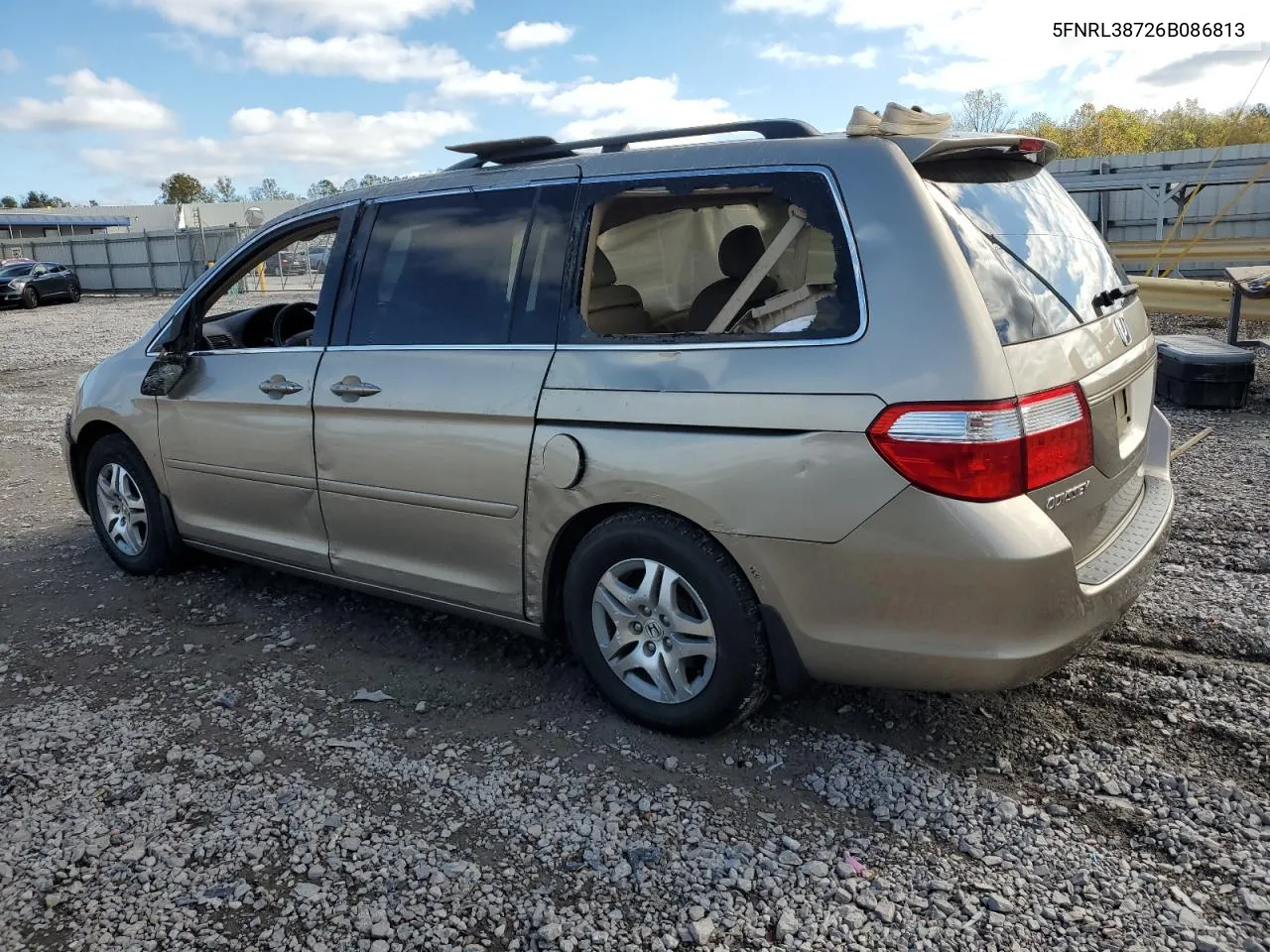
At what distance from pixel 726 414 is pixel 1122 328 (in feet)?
4.70

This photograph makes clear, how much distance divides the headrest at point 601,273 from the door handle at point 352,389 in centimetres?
95

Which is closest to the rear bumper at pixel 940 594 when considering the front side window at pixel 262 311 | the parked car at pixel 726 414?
the parked car at pixel 726 414

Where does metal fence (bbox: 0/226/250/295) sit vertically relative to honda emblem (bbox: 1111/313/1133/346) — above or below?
above

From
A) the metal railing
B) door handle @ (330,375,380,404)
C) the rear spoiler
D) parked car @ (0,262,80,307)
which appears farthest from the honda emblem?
parked car @ (0,262,80,307)

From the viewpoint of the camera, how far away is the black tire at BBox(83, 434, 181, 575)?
4.91 metres

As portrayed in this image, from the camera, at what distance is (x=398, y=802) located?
300 cm

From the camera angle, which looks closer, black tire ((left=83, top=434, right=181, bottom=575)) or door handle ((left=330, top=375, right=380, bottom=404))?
door handle ((left=330, top=375, right=380, bottom=404))

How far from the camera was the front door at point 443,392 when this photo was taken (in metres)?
3.42

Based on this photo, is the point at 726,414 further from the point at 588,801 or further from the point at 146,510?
the point at 146,510

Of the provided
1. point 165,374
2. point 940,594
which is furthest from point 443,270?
point 940,594

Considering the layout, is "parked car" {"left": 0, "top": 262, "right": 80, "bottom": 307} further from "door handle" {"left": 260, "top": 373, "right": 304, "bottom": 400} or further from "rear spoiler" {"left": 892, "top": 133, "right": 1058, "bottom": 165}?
"rear spoiler" {"left": 892, "top": 133, "right": 1058, "bottom": 165}

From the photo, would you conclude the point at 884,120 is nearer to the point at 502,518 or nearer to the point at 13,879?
the point at 502,518

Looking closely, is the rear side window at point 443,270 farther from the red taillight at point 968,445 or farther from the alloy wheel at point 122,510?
the alloy wheel at point 122,510

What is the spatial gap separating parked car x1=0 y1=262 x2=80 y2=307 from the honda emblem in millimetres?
33186
